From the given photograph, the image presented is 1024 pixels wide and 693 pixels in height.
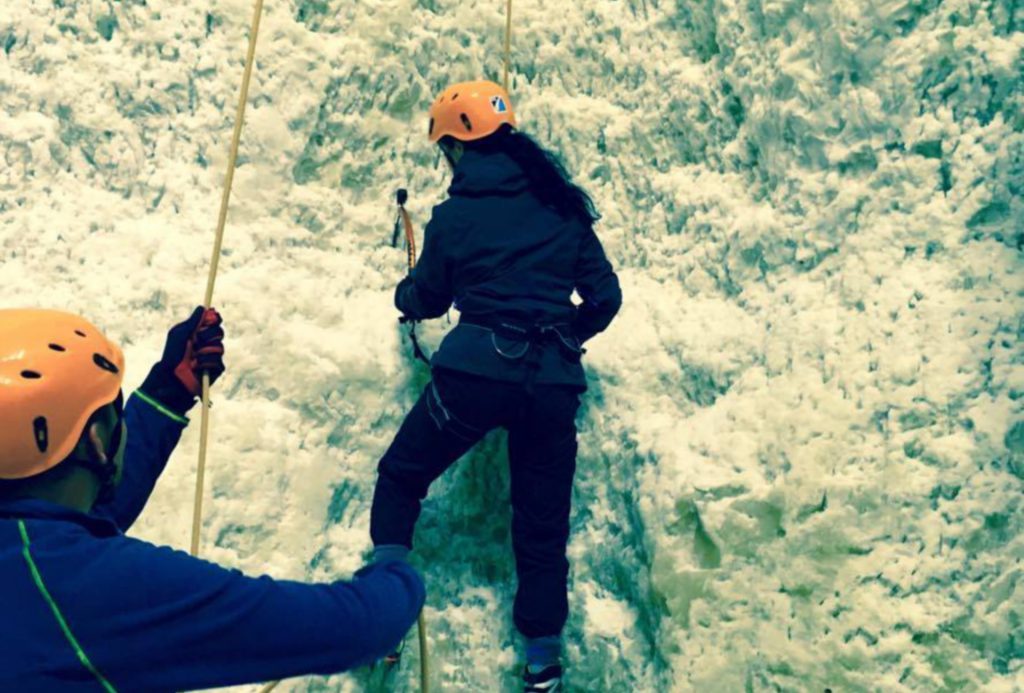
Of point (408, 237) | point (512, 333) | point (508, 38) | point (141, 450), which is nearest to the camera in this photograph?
point (141, 450)

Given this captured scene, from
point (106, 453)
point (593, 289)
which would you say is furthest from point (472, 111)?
point (106, 453)

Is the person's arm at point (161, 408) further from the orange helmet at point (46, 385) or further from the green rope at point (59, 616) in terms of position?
the green rope at point (59, 616)

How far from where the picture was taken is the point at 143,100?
3119 millimetres

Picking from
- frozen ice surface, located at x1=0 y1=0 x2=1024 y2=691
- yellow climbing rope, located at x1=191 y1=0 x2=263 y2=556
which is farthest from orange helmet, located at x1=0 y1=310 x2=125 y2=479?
frozen ice surface, located at x1=0 y1=0 x2=1024 y2=691

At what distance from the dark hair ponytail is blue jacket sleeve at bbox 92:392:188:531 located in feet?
4.07

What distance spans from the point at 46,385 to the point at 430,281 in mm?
1317

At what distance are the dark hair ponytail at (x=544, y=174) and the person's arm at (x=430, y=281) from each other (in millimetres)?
278

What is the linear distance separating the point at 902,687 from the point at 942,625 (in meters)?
0.22

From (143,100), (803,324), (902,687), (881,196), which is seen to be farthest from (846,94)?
(143,100)

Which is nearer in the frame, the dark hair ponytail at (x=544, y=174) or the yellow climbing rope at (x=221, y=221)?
the yellow climbing rope at (x=221, y=221)

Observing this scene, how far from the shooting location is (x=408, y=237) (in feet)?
10.5

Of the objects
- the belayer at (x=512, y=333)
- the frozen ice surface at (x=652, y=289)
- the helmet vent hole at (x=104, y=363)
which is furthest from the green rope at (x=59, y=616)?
the frozen ice surface at (x=652, y=289)

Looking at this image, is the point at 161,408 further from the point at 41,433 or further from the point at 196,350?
the point at 41,433

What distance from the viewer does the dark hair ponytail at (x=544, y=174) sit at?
274 centimetres
